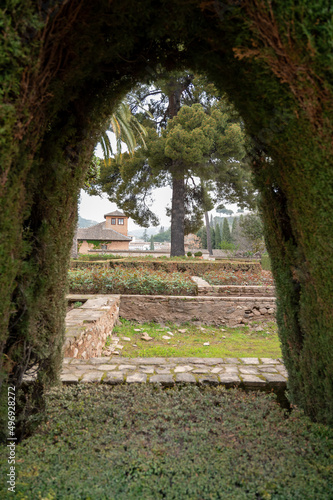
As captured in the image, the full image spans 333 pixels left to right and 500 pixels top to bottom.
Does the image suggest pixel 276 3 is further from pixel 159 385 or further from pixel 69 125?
pixel 159 385

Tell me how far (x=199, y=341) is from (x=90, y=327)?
233 cm

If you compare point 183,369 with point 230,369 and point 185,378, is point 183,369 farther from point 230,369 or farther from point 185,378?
point 230,369

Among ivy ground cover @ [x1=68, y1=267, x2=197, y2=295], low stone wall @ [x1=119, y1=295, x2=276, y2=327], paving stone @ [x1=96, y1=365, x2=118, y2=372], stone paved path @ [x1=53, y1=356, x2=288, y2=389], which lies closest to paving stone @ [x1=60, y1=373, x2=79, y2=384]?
stone paved path @ [x1=53, y1=356, x2=288, y2=389]

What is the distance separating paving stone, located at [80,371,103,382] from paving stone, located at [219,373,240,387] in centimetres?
130

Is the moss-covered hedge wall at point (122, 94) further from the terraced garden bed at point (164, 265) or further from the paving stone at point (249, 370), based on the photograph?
the terraced garden bed at point (164, 265)

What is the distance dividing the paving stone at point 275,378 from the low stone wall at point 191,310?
384cm

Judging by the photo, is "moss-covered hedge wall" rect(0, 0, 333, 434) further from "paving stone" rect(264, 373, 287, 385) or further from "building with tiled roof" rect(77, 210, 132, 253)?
"building with tiled roof" rect(77, 210, 132, 253)

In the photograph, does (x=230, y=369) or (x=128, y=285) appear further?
(x=128, y=285)

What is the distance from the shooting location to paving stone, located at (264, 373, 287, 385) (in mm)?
3070

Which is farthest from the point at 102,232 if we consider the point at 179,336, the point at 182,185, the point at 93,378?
the point at 93,378

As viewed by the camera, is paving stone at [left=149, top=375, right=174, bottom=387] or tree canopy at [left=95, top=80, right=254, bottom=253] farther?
tree canopy at [left=95, top=80, right=254, bottom=253]

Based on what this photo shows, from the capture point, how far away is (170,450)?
190 centimetres

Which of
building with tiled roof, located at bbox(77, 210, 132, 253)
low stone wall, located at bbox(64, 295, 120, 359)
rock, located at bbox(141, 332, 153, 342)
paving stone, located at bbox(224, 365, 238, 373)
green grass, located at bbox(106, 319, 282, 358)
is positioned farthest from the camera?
building with tiled roof, located at bbox(77, 210, 132, 253)

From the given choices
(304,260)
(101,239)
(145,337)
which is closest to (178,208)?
(145,337)
